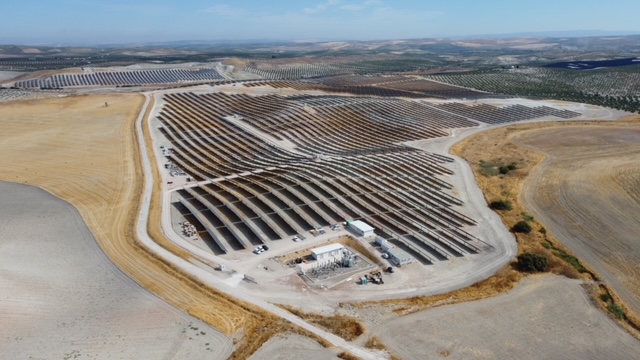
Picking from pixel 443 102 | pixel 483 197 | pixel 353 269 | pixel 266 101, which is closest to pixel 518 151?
pixel 483 197

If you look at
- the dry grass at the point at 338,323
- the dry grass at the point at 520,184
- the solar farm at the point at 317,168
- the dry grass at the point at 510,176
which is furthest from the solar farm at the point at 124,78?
the dry grass at the point at 338,323

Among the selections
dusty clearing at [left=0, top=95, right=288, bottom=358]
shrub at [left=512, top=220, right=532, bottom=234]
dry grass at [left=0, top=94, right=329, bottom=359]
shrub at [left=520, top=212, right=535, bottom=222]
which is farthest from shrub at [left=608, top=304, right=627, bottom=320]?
dusty clearing at [left=0, top=95, right=288, bottom=358]

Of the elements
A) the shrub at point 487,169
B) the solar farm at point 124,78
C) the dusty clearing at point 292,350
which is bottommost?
the dusty clearing at point 292,350

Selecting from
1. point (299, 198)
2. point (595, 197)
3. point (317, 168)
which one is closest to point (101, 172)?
point (317, 168)

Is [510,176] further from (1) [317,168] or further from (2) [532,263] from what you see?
(2) [532,263]

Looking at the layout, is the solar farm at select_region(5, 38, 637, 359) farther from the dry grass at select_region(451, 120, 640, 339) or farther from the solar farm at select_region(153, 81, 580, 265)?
the dry grass at select_region(451, 120, 640, 339)

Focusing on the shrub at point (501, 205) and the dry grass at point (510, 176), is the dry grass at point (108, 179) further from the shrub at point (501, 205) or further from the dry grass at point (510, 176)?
the shrub at point (501, 205)
